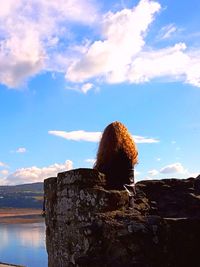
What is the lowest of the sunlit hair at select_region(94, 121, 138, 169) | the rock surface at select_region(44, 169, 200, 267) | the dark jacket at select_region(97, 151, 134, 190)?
the rock surface at select_region(44, 169, 200, 267)

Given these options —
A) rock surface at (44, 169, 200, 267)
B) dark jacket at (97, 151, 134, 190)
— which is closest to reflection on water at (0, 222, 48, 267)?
rock surface at (44, 169, 200, 267)

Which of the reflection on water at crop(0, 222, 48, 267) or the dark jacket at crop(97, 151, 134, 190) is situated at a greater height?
the dark jacket at crop(97, 151, 134, 190)

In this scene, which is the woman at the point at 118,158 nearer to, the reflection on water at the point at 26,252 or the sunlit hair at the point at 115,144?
the sunlit hair at the point at 115,144

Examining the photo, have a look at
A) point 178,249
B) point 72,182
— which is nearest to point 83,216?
point 72,182

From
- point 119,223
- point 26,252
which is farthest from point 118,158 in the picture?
point 26,252

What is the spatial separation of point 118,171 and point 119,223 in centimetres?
108

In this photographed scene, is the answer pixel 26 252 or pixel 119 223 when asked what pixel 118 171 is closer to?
pixel 119 223

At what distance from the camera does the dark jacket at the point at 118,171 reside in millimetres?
6547

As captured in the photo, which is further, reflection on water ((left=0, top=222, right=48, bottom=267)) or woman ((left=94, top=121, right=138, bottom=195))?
reflection on water ((left=0, top=222, right=48, bottom=267))

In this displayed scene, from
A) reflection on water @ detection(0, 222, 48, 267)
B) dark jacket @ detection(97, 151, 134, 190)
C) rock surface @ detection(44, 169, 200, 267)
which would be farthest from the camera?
reflection on water @ detection(0, 222, 48, 267)

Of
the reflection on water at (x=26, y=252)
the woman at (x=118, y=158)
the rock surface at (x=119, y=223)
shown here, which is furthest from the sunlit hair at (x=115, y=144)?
the reflection on water at (x=26, y=252)

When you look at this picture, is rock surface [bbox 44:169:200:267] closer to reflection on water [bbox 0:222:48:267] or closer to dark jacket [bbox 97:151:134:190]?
dark jacket [bbox 97:151:134:190]

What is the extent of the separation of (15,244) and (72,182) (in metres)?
61.3

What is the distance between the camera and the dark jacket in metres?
6.55
